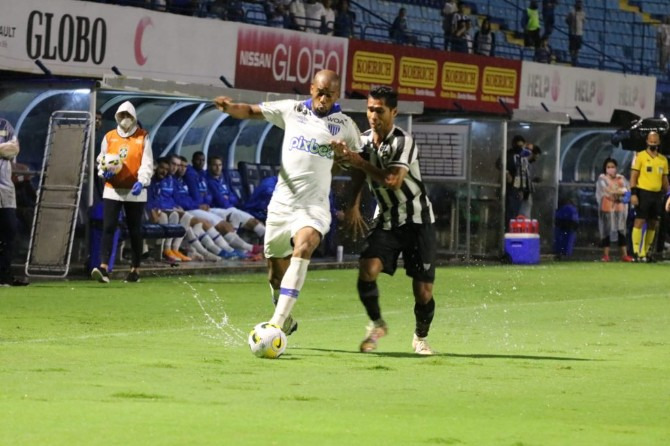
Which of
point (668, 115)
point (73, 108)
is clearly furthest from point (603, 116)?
point (73, 108)

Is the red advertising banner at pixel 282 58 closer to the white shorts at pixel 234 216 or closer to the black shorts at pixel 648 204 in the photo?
the white shorts at pixel 234 216

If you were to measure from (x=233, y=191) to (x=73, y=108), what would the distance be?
5.23 m

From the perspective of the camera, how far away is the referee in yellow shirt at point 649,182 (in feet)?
89.2

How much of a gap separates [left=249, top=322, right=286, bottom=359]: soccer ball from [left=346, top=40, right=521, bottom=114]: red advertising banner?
16288 millimetres

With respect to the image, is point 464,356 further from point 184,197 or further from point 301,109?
point 184,197

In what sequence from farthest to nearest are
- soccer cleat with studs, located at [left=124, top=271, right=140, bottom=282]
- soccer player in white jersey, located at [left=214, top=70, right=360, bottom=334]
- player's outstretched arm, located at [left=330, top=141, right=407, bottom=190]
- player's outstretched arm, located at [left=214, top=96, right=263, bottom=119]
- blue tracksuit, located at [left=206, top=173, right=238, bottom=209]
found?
blue tracksuit, located at [left=206, top=173, right=238, bottom=209], soccer cleat with studs, located at [left=124, top=271, right=140, bottom=282], soccer player in white jersey, located at [left=214, top=70, right=360, bottom=334], player's outstretched arm, located at [left=214, top=96, right=263, bottom=119], player's outstretched arm, located at [left=330, top=141, right=407, bottom=190]

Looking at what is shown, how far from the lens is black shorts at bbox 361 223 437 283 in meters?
11.8

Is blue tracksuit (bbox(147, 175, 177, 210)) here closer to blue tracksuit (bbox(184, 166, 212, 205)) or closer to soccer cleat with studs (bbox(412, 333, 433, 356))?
blue tracksuit (bbox(184, 166, 212, 205))

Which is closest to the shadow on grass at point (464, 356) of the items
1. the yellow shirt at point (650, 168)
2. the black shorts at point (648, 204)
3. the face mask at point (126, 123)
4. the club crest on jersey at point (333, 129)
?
the club crest on jersey at point (333, 129)

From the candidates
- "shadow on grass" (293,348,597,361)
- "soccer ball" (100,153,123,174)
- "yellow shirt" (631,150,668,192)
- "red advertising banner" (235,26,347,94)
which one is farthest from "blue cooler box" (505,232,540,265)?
"shadow on grass" (293,348,597,361)

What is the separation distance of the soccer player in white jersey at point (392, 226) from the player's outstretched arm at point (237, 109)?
793 mm

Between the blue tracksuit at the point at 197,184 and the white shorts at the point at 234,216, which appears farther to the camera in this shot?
the white shorts at the point at 234,216

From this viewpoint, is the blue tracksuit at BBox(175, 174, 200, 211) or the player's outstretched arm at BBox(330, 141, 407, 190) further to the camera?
the blue tracksuit at BBox(175, 174, 200, 211)

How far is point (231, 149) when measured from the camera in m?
26.1
